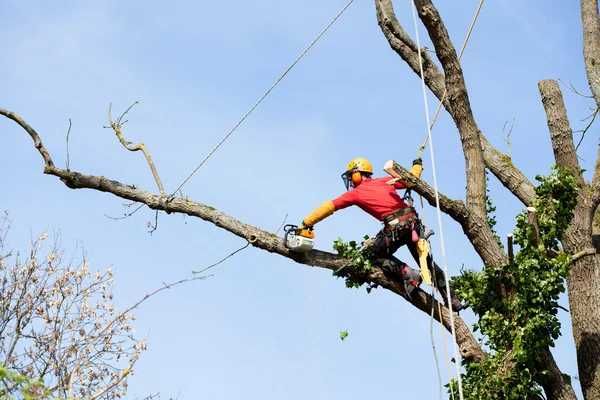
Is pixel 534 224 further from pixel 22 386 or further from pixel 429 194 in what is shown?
pixel 22 386

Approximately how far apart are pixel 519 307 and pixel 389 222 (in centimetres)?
121

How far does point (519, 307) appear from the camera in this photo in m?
7.06

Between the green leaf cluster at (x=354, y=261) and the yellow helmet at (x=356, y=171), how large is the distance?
538mm

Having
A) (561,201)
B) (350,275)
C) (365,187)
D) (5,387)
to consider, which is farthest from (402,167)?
(5,387)

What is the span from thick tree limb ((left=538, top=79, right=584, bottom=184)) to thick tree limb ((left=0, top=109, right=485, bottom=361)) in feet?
7.32

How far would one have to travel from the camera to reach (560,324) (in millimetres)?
7090

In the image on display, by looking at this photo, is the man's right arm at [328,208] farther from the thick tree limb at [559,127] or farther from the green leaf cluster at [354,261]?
the thick tree limb at [559,127]

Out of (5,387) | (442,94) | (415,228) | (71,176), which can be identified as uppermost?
(442,94)

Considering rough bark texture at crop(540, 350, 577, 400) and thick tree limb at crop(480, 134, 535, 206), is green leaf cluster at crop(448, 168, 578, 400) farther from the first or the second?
thick tree limb at crop(480, 134, 535, 206)

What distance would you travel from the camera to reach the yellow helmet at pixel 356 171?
7.59 meters

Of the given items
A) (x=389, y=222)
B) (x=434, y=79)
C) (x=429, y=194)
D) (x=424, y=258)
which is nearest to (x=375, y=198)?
(x=389, y=222)

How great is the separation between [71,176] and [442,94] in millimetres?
3512

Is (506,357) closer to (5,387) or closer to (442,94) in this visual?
(442,94)

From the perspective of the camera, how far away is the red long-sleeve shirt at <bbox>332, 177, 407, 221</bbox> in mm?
7363
